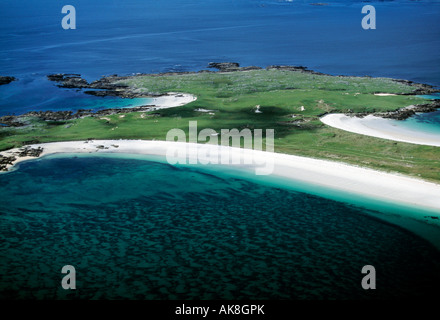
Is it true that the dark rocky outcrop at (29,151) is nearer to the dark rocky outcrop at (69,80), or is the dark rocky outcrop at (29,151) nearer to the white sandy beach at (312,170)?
the white sandy beach at (312,170)

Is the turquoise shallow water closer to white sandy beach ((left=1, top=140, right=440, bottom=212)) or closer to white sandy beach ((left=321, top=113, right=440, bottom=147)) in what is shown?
white sandy beach ((left=1, top=140, right=440, bottom=212))

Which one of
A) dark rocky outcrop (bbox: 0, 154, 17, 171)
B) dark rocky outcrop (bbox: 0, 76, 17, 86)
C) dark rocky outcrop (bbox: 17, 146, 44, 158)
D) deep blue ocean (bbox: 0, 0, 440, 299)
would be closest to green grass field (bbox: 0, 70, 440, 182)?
dark rocky outcrop (bbox: 17, 146, 44, 158)

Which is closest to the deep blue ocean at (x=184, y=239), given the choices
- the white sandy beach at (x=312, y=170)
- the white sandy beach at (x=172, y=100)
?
the white sandy beach at (x=312, y=170)

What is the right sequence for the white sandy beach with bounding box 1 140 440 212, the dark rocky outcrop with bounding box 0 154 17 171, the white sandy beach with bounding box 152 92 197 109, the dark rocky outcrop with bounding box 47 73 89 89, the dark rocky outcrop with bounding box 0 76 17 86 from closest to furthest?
1. the white sandy beach with bounding box 1 140 440 212
2. the dark rocky outcrop with bounding box 0 154 17 171
3. the white sandy beach with bounding box 152 92 197 109
4. the dark rocky outcrop with bounding box 47 73 89 89
5. the dark rocky outcrop with bounding box 0 76 17 86

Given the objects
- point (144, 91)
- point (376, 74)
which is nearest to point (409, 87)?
point (376, 74)

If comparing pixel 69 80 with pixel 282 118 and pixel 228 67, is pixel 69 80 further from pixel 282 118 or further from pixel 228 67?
pixel 282 118
